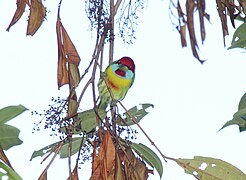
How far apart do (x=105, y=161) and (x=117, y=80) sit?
0.21 meters

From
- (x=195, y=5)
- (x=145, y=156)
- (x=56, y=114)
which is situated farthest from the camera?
(x=145, y=156)

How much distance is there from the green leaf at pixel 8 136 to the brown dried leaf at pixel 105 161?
0.12 m

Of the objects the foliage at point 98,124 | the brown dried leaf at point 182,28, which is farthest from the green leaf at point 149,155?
the brown dried leaf at point 182,28

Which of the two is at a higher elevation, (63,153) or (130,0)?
(130,0)

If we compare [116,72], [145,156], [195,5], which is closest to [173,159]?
[145,156]

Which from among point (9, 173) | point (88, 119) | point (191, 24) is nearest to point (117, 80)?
point (88, 119)

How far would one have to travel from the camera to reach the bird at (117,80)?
2.93 ft

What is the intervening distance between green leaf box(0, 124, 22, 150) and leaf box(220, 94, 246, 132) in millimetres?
298

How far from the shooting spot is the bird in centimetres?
89

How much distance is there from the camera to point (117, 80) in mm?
936

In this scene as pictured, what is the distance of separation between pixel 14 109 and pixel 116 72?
200mm

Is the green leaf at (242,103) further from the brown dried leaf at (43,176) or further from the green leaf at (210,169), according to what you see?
the brown dried leaf at (43,176)

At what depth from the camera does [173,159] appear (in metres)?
0.82

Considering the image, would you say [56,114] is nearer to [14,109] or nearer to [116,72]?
[14,109]
